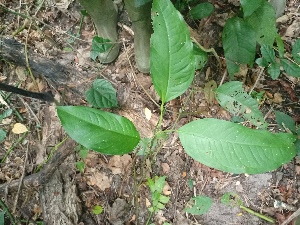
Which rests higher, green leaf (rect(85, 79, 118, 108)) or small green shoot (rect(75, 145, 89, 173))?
green leaf (rect(85, 79, 118, 108))

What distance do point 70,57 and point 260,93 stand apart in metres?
1.10

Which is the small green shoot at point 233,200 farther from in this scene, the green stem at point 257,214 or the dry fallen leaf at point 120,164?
the dry fallen leaf at point 120,164

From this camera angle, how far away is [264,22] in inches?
59.4

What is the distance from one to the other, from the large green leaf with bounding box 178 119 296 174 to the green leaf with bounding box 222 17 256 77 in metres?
0.65

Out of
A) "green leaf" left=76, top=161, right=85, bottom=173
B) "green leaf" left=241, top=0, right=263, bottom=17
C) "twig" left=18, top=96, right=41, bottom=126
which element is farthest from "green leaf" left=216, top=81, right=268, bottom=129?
"twig" left=18, top=96, right=41, bottom=126

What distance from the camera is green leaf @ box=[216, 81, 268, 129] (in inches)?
60.8

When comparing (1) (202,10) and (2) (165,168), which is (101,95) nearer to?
(2) (165,168)

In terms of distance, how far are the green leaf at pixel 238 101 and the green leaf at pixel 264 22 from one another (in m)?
0.26

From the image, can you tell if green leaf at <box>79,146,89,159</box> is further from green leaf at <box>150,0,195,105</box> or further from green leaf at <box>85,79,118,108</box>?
green leaf at <box>150,0,195,105</box>

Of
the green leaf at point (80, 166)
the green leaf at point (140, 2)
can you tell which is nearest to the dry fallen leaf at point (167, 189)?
the green leaf at point (80, 166)

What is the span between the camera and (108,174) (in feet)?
5.57

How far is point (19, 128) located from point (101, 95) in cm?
55

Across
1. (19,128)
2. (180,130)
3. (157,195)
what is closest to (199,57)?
(180,130)

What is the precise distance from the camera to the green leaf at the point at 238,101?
1544 millimetres
